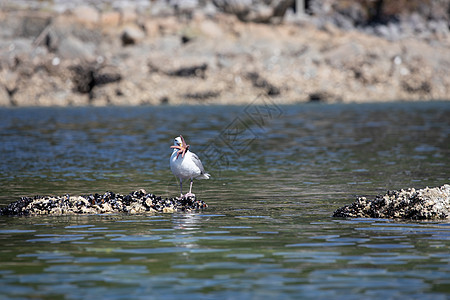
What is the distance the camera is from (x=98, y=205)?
1566 cm

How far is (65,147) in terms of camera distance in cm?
3534

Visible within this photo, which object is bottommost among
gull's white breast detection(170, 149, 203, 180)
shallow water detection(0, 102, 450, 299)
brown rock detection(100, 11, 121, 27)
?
shallow water detection(0, 102, 450, 299)

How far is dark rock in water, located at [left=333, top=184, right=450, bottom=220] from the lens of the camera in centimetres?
1377

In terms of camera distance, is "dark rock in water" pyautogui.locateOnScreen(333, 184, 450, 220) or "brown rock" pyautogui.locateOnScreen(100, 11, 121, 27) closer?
"dark rock in water" pyautogui.locateOnScreen(333, 184, 450, 220)

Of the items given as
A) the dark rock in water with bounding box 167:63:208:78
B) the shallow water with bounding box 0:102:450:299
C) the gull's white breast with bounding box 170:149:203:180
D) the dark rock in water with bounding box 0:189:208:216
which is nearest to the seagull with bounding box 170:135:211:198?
the gull's white breast with bounding box 170:149:203:180

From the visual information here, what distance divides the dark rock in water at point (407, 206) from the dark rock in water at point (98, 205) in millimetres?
3761

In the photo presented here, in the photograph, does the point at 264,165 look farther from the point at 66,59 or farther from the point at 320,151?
the point at 66,59

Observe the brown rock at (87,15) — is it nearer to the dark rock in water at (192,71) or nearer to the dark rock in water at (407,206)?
the dark rock in water at (192,71)

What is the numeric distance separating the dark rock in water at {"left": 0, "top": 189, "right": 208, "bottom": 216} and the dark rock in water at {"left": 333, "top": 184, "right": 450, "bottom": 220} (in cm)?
376

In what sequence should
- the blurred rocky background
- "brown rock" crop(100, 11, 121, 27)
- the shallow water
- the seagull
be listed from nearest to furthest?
the shallow water
the seagull
the blurred rocky background
"brown rock" crop(100, 11, 121, 27)

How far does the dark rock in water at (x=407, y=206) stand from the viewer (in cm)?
1377

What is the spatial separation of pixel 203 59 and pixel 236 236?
83.0m

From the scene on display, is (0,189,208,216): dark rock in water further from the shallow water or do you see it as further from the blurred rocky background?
the blurred rocky background

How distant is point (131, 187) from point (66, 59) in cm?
7878
